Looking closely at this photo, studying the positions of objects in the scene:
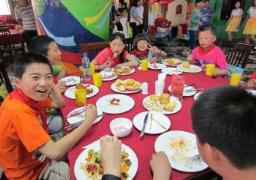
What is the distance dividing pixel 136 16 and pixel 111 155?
6.83 m

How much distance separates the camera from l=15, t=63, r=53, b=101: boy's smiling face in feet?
4.40

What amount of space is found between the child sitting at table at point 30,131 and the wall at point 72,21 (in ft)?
6.68

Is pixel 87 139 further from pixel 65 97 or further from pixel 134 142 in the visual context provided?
pixel 65 97

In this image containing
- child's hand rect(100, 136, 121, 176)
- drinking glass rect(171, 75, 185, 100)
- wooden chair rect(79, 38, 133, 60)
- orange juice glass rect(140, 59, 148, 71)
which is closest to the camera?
child's hand rect(100, 136, 121, 176)

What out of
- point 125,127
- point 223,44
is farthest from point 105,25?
point 125,127

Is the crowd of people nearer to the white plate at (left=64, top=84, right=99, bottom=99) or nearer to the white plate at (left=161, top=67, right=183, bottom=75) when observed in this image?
the white plate at (left=64, top=84, right=99, bottom=99)

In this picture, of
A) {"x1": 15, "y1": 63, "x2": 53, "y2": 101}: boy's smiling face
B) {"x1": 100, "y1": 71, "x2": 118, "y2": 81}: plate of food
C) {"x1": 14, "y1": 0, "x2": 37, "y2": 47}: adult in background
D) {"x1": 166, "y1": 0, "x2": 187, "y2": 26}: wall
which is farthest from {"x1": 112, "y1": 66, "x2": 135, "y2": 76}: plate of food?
{"x1": 166, "y1": 0, "x2": 187, "y2": 26}: wall

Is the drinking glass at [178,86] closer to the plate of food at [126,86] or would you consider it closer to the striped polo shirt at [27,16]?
the plate of food at [126,86]

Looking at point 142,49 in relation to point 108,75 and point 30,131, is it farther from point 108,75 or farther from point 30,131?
point 30,131

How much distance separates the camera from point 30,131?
1.15 meters

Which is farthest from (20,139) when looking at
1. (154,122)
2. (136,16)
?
(136,16)

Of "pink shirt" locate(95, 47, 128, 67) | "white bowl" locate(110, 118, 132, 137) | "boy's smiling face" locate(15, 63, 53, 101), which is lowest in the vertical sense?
"white bowl" locate(110, 118, 132, 137)

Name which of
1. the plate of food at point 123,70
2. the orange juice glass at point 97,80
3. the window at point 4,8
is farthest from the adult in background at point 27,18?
the orange juice glass at point 97,80

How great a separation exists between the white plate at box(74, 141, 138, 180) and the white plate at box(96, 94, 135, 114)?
0.38 metres
